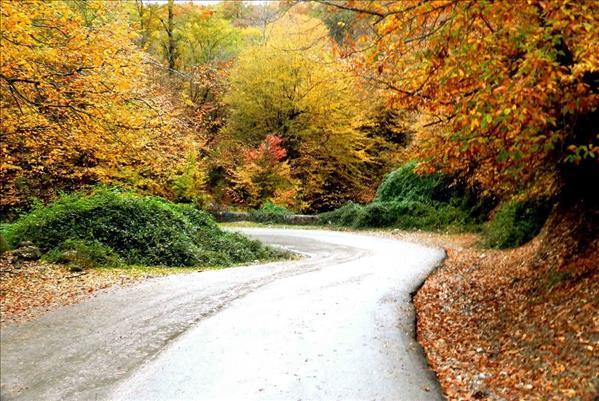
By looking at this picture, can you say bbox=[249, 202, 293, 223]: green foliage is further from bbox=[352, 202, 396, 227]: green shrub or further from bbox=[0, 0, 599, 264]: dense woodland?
bbox=[0, 0, 599, 264]: dense woodland

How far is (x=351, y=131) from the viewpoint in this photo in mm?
31219

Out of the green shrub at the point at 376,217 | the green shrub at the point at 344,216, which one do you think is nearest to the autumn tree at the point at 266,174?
the green shrub at the point at 344,216

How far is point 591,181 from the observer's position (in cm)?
827

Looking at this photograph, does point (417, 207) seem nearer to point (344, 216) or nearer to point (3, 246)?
point (344, 216)

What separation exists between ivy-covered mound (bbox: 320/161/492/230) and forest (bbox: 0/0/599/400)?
0.26ft

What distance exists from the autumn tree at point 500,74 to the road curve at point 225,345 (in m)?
2.96

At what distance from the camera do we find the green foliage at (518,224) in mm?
15711

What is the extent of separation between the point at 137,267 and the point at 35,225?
9.52 ft

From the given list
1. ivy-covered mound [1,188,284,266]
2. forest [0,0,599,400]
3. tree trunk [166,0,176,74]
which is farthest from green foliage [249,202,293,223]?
tree trunk [166,0,176,74]

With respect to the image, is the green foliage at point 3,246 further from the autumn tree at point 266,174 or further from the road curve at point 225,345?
the autumn tree at point 266,174

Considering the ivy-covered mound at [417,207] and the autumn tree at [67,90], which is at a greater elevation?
the autumn tree at [67,90]

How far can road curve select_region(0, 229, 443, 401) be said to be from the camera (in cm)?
498

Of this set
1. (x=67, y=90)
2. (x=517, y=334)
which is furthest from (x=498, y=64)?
(x=67, y=90)

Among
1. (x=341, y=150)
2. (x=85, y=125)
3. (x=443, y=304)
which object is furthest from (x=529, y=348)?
(x=341, y=150)
